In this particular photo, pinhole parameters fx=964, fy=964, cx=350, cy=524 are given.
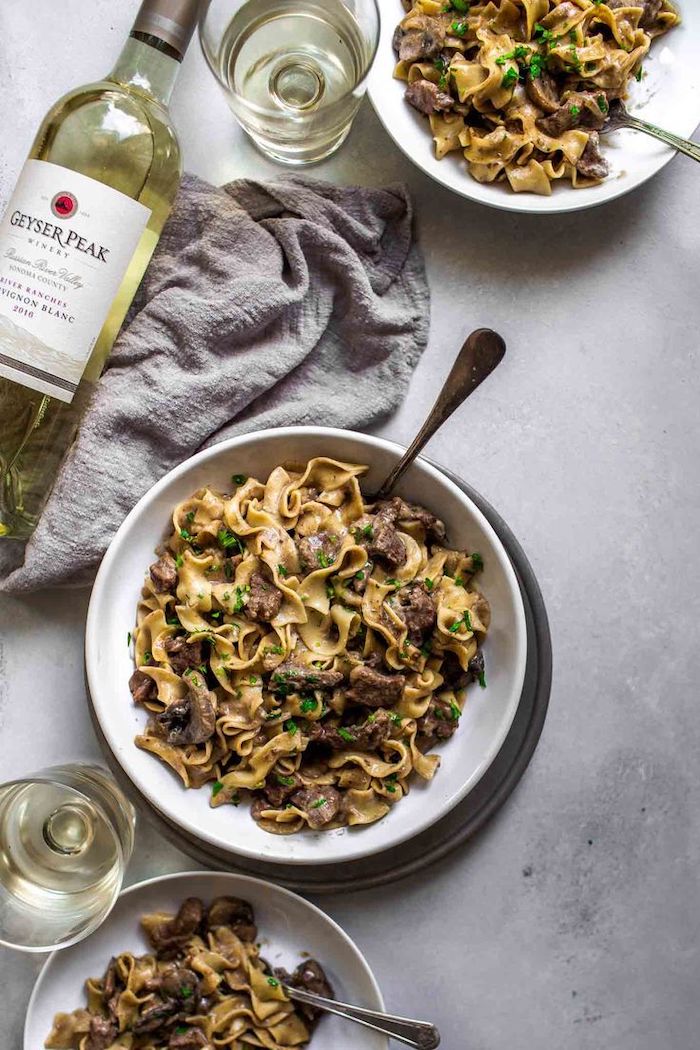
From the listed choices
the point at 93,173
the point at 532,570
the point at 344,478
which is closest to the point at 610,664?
the point at 532,570

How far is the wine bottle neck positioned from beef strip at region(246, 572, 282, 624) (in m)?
1.33

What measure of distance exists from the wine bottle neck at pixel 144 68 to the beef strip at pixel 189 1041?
2528 mm

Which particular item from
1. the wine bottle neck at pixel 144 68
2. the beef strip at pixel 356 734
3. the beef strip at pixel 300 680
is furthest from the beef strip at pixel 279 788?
the wine bottle neck at pixel 144 68

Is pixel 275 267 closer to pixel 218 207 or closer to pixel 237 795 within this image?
pixel 218 207

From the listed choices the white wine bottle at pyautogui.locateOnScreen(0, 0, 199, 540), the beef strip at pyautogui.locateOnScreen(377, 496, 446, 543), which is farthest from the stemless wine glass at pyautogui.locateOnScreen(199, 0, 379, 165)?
the beef strip at pyautogui.locateOnScreen(377, 496, 446, 543)

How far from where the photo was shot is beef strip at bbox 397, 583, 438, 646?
2.57 meters

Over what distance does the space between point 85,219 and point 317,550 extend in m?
1.03

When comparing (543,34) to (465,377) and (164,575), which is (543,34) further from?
(164,575)

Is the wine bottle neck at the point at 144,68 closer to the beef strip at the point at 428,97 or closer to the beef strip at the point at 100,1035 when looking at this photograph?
the beef strip at the point at 428,97

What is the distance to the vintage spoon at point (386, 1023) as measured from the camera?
2572 millimetres

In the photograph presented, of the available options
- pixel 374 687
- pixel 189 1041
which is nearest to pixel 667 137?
pixel 374 687

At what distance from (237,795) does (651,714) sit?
131 cm

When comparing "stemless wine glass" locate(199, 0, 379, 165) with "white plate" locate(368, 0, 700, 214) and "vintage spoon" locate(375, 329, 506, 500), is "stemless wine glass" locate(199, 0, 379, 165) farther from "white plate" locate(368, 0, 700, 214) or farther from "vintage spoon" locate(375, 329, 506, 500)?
"vintage spoon" locate(375, 329, 506, 500)

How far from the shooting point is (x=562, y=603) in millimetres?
2994
